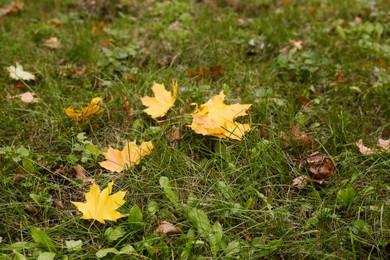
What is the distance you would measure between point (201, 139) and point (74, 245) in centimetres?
74

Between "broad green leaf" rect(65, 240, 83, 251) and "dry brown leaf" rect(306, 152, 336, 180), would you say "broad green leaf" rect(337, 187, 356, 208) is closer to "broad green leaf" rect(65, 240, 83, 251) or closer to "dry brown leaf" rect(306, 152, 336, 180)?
"dry brown leaf" rect(306, 152, 336, 180)

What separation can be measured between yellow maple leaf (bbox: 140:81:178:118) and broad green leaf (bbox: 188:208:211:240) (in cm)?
64

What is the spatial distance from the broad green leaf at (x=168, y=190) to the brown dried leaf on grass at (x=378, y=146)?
2.78 feet

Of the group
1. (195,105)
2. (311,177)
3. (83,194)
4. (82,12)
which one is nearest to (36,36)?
(82,12)

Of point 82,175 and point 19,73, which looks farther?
point 19,73

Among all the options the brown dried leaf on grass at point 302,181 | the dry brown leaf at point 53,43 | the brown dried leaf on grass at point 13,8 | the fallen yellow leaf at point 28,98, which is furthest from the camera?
the brown dried leaf on grass at point 13,8

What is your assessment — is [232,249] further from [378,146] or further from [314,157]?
[378,146]

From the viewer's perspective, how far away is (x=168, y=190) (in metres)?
1.59

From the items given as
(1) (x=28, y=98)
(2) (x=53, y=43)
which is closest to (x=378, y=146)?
(1) (x=28, y=98)

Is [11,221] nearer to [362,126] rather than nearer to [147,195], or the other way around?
[147,195]

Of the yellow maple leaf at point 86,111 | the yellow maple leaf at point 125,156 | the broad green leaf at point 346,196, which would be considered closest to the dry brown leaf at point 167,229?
the yellow maple leaf at point 125,156

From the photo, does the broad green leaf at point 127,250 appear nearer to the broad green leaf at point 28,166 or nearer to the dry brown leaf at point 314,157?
the broad green leaf at point 28,166

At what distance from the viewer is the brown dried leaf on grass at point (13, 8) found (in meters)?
3.33

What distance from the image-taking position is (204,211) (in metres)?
1.56
